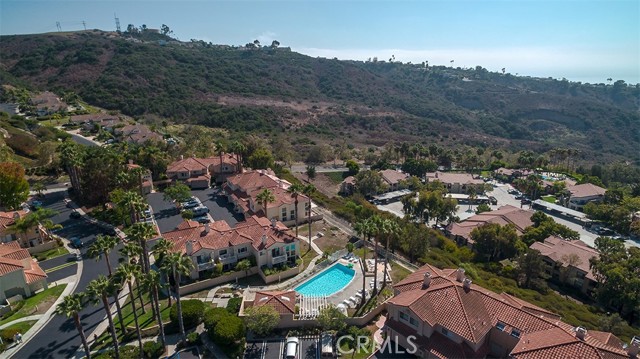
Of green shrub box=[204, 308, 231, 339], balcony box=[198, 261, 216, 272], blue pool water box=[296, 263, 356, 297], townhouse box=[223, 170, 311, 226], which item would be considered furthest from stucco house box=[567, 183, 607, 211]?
green shrub box=[204, 308, 231, 339]

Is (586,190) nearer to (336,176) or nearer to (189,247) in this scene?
(336,176)

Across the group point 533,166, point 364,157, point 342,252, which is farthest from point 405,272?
point 533,166

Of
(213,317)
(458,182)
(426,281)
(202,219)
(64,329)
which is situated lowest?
(458,182)

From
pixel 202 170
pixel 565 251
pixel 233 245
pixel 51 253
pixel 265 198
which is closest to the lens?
pixel 233 245

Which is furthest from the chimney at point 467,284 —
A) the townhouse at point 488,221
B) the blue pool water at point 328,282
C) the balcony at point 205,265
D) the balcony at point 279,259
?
the townhouse at point 488,221

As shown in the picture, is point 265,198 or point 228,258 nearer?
point 228,258

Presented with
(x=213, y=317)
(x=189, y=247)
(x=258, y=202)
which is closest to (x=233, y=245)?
(x=189, y=247)

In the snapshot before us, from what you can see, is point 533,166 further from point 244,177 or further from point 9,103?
point 9,103

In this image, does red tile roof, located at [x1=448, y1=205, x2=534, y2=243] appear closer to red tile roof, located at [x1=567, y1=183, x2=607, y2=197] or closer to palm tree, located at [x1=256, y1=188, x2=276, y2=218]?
red tile roof, located at [x1=567, y1=183, x2=607, y2=197]
